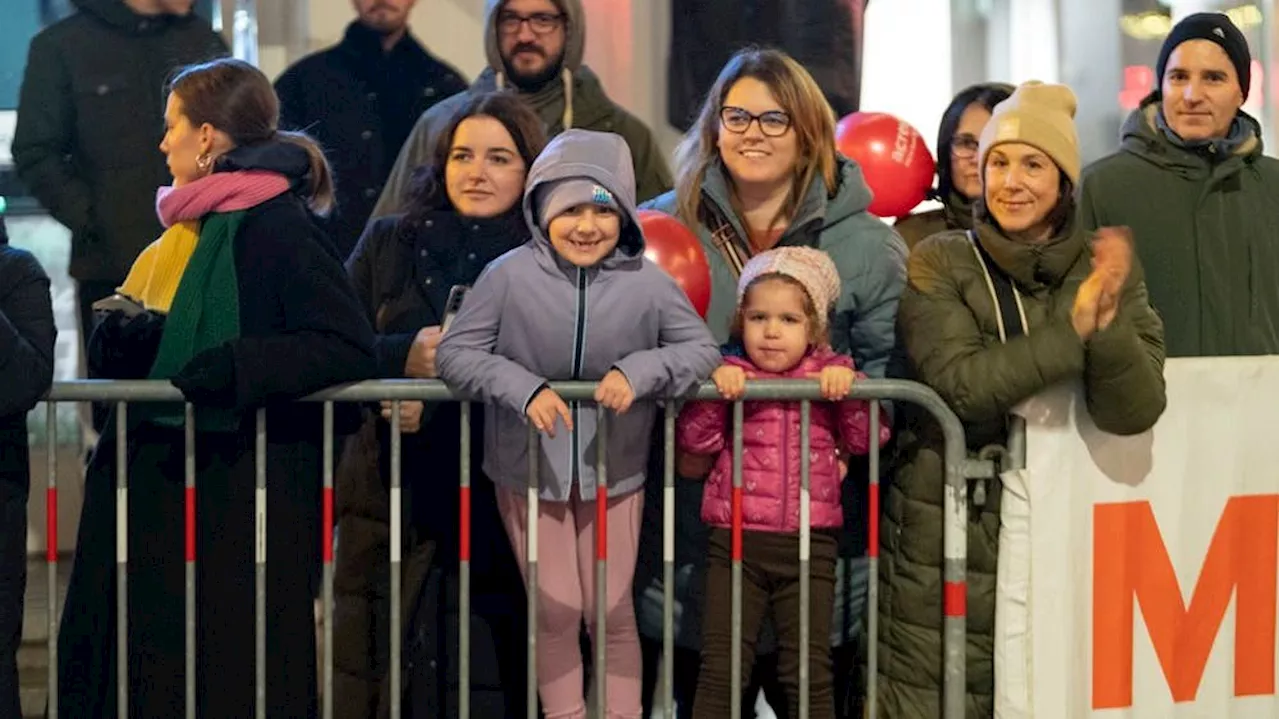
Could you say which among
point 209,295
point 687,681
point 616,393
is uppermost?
point 209,295

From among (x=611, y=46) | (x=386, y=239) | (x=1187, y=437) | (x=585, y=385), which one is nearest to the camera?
(x=585, y=385)

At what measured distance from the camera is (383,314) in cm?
498

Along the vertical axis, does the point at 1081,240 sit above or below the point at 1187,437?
above

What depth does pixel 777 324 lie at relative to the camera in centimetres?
451

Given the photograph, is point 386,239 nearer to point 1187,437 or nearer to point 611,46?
point 611,46

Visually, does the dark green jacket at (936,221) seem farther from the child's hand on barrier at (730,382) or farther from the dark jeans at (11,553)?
the dark jeans at (11,553)

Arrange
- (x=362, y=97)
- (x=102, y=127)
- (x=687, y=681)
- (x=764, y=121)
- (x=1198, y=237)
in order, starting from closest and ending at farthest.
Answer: (x=764, y=121), (x=687, y=681), (x=1198, y=237), (x=102, y=127), (x=362, y=97)

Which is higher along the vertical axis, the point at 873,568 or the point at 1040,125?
the point at 1040,125

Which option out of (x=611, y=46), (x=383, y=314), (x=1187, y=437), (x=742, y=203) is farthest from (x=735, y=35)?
(x=1187, y=437)

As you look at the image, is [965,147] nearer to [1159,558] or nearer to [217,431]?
[1159,558]

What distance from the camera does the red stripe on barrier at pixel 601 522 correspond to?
175 inches

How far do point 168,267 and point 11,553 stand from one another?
769 mm

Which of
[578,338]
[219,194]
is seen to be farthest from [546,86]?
[219,194]

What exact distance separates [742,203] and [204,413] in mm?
1526
